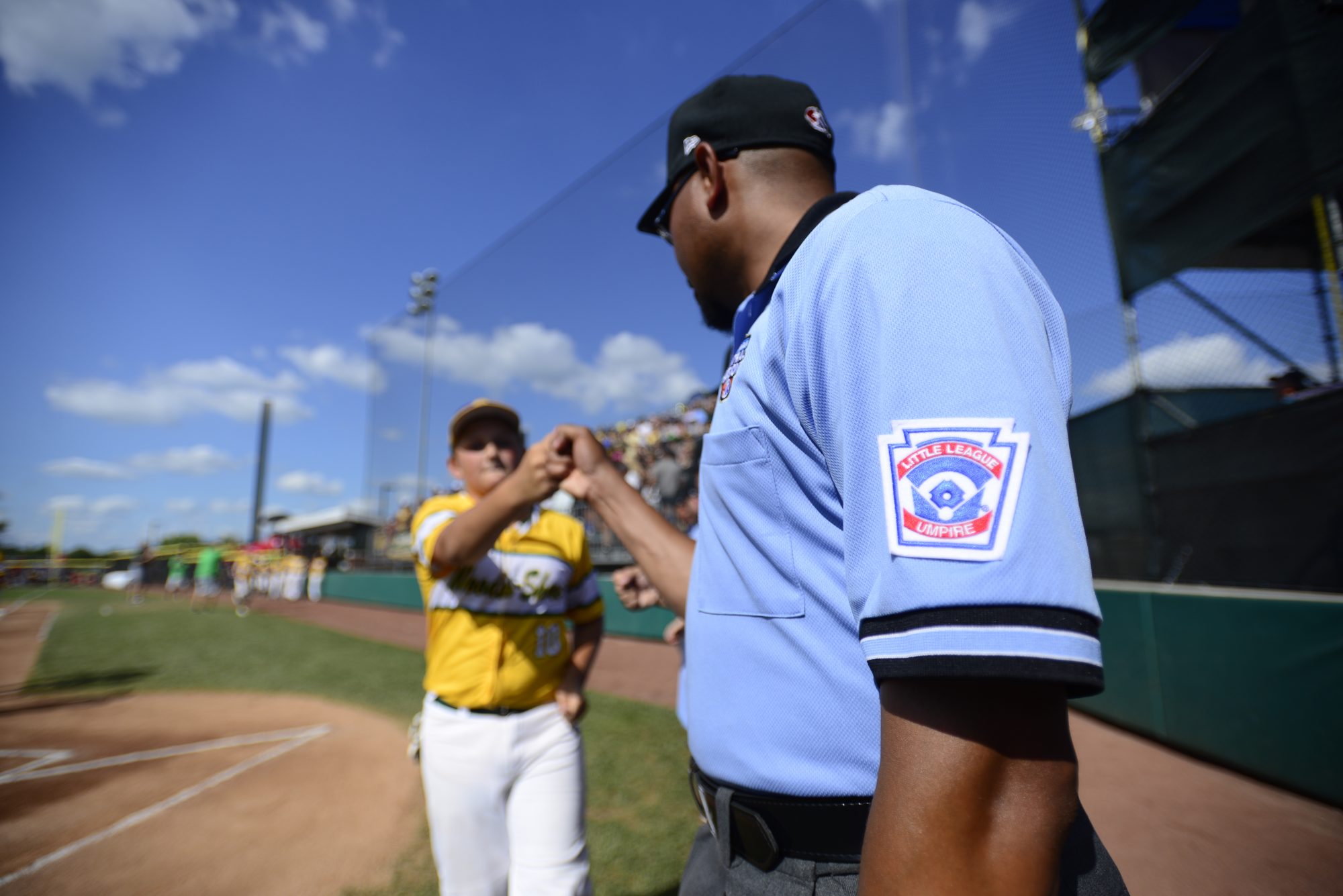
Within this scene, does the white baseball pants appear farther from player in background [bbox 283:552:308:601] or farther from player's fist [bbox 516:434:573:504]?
player in background [bbox 283:552:308:601]

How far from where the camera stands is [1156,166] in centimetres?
712

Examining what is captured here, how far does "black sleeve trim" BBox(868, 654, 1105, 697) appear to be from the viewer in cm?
53

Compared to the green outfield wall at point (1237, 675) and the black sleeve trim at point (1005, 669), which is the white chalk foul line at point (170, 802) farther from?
Result: the green outfield wall at point (1237, 675)

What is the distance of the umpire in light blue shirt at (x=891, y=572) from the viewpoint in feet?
1.85

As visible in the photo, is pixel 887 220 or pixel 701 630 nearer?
pixel 887 220

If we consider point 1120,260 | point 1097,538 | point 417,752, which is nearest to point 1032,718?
point 417,752

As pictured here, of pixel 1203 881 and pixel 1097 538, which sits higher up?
pixel 1097 538

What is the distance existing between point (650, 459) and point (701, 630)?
10.2 metres

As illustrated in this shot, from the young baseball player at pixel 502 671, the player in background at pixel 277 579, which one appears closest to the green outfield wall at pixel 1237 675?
the young baseball player at pixel 502 671

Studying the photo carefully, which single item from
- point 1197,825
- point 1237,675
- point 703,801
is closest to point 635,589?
point 703,801

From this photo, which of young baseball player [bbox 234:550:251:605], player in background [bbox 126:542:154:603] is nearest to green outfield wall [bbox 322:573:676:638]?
young baseball player [bbox 234:550:251:605]

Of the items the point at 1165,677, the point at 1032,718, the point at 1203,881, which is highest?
the point at 1032,718

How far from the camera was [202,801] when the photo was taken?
462 centimetres

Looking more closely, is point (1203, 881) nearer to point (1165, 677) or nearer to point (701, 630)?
point (1165, 677)
